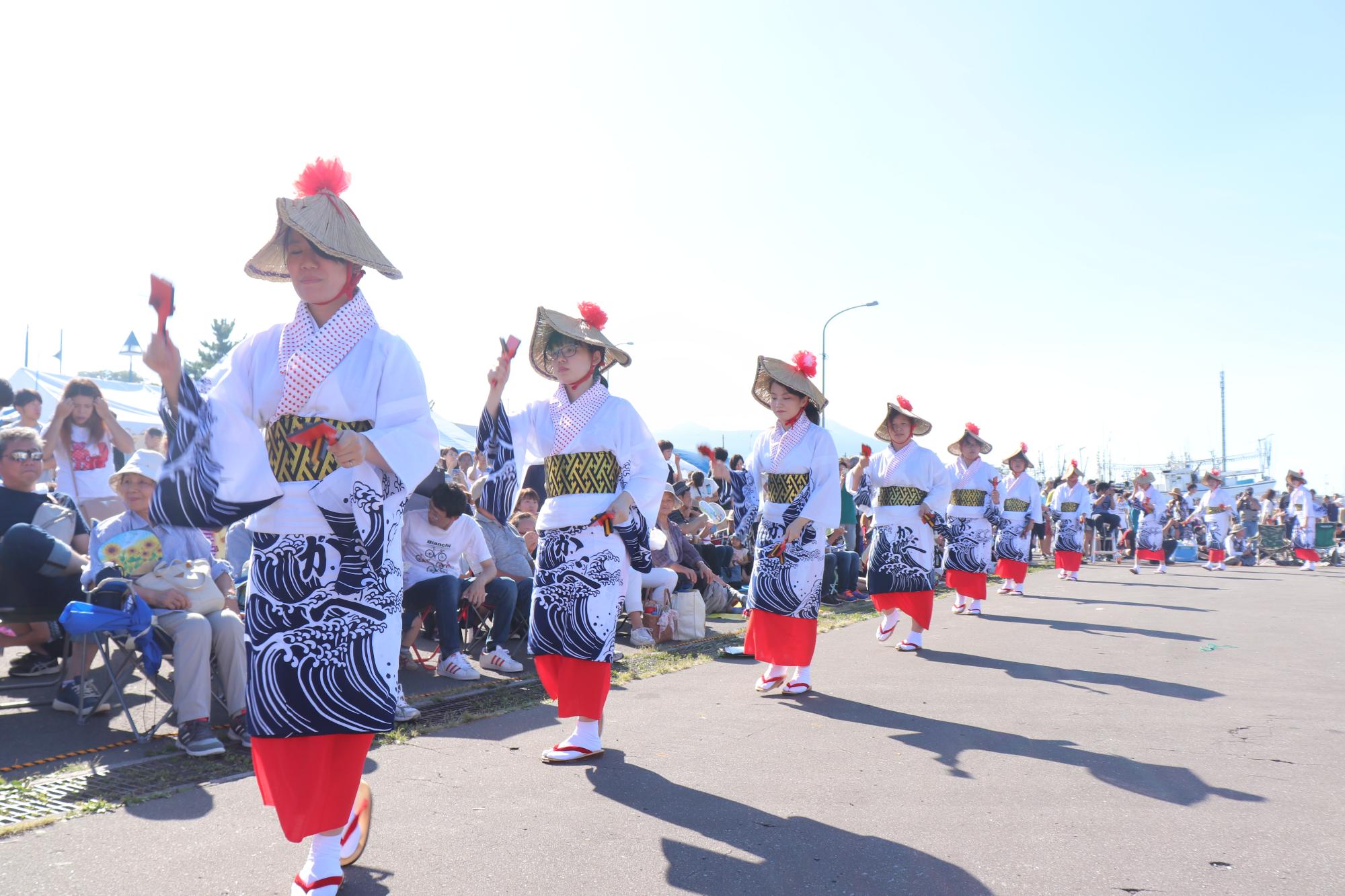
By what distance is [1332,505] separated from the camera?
26.7 meters

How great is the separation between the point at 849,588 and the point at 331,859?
435 inches

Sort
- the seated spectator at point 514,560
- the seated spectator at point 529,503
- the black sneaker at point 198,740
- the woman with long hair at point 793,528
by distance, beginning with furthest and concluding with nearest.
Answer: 1. the seated spectator at point 529,503
2. the seated spectator at point 514,560
3. the woman with long hair at point 793,528
4. the black sneaker at point 198,740

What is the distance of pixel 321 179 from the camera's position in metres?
3.33

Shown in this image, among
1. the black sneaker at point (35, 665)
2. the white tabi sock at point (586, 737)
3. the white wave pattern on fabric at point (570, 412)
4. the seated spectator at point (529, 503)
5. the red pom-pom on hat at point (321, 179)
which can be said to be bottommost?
the white tabi sock at point (586, 737)

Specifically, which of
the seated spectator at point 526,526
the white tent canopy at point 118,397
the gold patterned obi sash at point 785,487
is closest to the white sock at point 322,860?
the gold patterned obi sash at point 785,487

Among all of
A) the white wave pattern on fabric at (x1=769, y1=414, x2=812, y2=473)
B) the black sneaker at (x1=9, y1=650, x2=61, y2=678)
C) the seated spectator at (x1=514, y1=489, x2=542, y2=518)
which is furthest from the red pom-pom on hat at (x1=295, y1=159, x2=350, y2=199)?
the seated spectator at (x1=514, y1=489, x2=542, y2=518)

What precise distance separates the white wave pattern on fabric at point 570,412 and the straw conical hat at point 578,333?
7.6 inches

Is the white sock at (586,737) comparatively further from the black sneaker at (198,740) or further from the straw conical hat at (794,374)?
the straw conical hat at (794,374)

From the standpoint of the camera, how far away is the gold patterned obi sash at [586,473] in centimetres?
477

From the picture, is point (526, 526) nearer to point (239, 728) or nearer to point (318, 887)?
point (239, 728)

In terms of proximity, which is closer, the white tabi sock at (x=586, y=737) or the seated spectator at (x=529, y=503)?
the white tabi sock at (x=586, y=737)

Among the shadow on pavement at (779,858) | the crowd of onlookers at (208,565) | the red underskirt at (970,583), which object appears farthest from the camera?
the red underskirt at (970,583)

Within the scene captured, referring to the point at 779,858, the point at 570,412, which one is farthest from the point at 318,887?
the point at 570,412

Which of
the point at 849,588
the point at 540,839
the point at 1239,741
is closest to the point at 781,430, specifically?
the point at 1239,741
